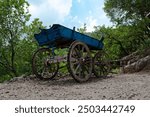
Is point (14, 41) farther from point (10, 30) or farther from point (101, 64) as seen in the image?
point (101, 64)

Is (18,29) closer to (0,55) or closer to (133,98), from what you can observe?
(0,55)

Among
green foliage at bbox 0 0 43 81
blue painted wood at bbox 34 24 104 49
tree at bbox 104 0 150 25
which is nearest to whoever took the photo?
blue painted wood at bbox 34 24 104 49

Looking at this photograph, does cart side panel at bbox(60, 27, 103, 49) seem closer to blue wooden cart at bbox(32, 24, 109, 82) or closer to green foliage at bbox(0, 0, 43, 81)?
blue wooden cart at bbox(32, 24, 109, 82)

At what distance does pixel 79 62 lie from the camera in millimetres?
12922

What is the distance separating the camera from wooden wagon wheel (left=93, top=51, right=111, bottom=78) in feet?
47.6

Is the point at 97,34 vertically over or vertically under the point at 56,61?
over

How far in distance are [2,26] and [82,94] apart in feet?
86.5

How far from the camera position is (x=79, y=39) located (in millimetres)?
13453

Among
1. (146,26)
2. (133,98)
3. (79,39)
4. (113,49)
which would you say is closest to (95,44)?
(79,39)

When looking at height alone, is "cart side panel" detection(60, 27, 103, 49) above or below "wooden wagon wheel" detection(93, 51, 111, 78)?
above

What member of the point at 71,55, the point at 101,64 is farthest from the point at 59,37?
the point at 101,64

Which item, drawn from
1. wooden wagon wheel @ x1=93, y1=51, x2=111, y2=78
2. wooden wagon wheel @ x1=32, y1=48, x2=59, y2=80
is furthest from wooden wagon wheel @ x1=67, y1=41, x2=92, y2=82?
wooden wagon wheel @ x1=32, y1=48, x2=59, y2=80

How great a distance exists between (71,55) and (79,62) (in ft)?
1.99

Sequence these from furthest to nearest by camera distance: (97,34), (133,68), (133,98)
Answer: (97,34) < (133,68) < (133,98)
